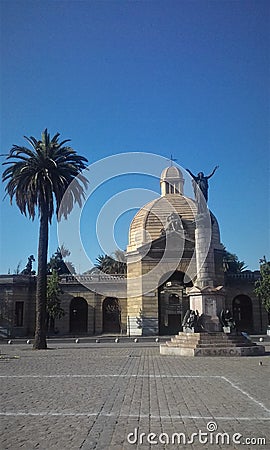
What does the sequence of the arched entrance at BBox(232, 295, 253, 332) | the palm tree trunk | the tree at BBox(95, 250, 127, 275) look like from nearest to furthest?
the palm tree trunk
the arched entrance at BBox(232, 295, 253, 332)
the tree at BBox(95, 250, 127, 275)

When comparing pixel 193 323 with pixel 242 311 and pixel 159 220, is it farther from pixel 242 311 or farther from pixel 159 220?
pixel 242 311

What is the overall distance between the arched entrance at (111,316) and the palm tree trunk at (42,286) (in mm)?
22372

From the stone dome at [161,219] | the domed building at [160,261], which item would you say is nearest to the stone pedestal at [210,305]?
the domed building at [160,261]

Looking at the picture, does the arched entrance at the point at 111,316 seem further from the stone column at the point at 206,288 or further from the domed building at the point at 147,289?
the stone column at the point at 206,288

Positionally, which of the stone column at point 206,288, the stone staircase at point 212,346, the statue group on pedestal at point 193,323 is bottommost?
the stone staircase at point 212,346

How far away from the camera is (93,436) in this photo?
6.32 meters

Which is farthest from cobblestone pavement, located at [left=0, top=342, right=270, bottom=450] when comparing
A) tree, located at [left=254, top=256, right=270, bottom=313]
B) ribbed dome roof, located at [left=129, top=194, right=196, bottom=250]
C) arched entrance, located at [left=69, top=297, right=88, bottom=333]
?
arched entrance, located at [left=69, top=297, right=88, bottom=333]

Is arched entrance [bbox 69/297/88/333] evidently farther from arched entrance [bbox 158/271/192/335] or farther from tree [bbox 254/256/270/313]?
tree [bbox 254/256/270/313]

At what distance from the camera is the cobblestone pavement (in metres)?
6.15

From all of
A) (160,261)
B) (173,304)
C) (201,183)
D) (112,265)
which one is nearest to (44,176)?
(201,183)

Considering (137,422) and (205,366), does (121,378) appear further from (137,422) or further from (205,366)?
(137,422)

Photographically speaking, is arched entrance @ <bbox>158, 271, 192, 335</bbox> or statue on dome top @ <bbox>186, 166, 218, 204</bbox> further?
arched entrance @ <bbox>158, 271, 192, 335</bbox>

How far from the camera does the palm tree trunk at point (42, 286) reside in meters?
26.0

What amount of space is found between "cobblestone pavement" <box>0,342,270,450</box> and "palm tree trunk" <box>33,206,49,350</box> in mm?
11740
